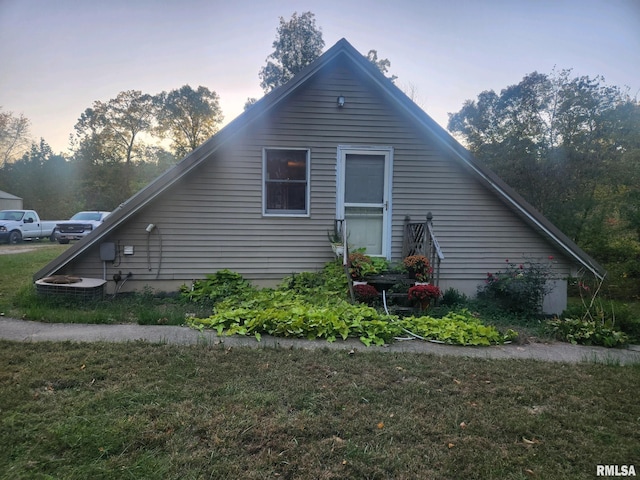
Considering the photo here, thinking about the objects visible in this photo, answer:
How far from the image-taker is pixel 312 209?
23.6ft

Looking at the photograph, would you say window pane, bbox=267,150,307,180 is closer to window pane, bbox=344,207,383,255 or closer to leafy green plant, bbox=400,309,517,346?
window pane, bbox=344,207,383,255

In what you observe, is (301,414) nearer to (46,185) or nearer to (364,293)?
(364,293)

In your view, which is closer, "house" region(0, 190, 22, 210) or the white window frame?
the white window frame

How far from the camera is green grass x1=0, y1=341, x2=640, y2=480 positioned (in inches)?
89.7

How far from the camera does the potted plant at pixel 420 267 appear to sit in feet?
20.7

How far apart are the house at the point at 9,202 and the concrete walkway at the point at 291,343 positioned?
33914mm

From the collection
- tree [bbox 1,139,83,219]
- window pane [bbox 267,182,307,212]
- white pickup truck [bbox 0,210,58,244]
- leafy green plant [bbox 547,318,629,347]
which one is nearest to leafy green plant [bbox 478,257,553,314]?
leafy green plant [bbox 547,318,629,347]

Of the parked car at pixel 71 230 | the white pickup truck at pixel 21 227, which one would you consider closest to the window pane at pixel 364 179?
the parked car at pixel 71 230

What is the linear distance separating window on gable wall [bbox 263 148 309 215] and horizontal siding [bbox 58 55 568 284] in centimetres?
16

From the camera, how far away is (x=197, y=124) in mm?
38625

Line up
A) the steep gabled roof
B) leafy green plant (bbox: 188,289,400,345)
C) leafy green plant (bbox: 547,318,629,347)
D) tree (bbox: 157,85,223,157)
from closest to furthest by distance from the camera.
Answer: leafy green plant (bbox: 188,289,400,345) < leafy green plant (bbox: 547,318,629,347) < the steep gabled roof < tree (bbox: 157,85,223,157)

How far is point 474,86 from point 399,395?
1443 cm

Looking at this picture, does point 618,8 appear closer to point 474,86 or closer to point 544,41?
point 544,41

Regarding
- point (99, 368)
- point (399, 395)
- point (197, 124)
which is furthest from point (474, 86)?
point (197, 124)
